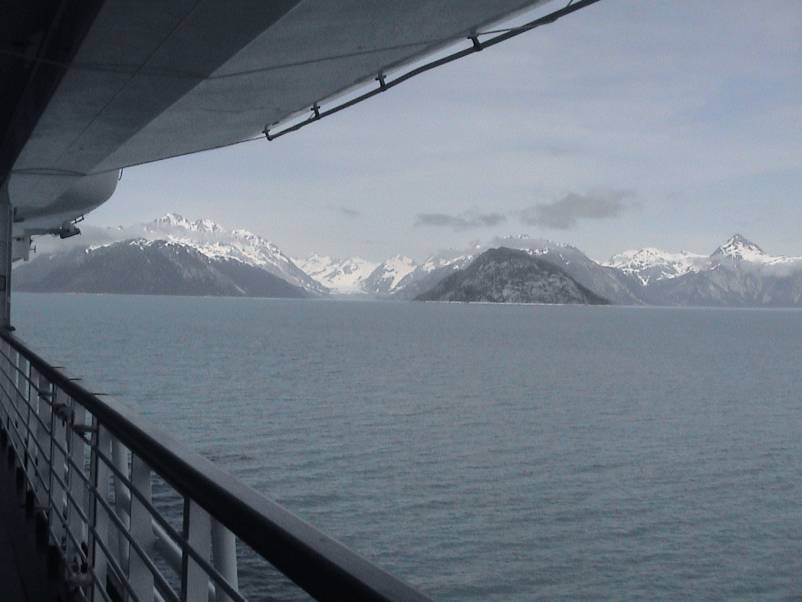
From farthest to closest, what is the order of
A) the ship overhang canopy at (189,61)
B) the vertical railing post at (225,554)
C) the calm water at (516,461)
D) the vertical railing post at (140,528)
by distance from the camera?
the calm water at (516,461) → the ship overhang canopy at (189,61) → the vertical railing post at (140,528) → the vertical railing post at (225,554)

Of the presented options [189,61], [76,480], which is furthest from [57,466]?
[189,61]

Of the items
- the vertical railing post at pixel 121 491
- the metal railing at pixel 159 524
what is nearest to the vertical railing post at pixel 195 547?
the metal railing at pixel 159 524

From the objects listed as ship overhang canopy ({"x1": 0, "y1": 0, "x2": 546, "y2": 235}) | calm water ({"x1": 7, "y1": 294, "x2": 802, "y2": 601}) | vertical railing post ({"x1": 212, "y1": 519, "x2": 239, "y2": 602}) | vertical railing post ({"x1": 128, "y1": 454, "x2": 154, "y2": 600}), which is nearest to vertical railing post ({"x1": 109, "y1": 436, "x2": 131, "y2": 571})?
vertical railing post ({"x1": 128, "y1": 454, "x2": 154, "y2": 600})

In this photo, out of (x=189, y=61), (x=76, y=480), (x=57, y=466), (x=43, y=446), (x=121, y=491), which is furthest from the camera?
(x=189, y=61)

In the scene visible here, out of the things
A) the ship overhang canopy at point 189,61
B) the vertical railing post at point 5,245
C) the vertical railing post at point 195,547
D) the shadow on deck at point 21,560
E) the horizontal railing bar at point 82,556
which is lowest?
the shadow on deck at point 21,560

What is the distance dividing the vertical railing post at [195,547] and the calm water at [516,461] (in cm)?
281

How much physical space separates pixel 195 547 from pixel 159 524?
2.99ft

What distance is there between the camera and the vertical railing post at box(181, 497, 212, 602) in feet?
5.20

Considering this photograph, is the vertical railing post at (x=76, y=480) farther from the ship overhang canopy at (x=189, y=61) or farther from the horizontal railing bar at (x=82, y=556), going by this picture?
the ship overhang canopy at (x=189, y=61)

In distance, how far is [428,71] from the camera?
17.6ft

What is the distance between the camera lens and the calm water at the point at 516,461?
1797 cm

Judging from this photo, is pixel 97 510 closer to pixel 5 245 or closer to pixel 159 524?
pixel 159 524

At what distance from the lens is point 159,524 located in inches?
95.3

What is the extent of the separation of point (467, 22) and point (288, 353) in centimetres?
6300
